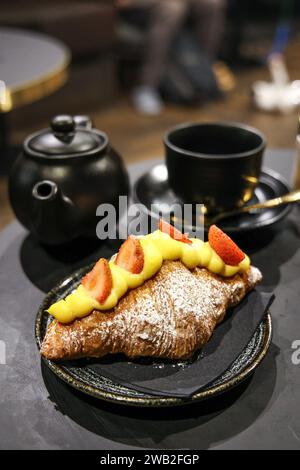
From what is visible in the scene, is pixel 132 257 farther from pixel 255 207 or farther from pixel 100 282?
pixel 255 207

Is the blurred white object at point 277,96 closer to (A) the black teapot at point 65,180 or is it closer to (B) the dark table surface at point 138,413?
(A) the black teapot at point 65,180

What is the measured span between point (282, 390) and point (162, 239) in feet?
0.87

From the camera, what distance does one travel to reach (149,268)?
68 cm

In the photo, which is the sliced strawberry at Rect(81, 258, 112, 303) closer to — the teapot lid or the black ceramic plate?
the black ceramic plate

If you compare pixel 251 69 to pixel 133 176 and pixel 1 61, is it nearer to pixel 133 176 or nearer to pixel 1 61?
pixel 1 61

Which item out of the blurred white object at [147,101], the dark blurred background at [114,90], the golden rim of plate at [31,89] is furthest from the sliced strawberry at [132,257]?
the blurred white object at [147,101]

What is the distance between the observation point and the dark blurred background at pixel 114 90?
2986mm

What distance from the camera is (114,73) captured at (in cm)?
353

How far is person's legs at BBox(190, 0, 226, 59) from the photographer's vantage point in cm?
348

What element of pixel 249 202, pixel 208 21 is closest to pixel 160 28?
pixel 208 21

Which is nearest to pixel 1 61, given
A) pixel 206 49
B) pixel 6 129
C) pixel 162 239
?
pixel 6 129

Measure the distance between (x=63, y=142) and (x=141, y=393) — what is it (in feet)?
1.65

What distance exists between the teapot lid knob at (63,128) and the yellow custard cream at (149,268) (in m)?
0.30

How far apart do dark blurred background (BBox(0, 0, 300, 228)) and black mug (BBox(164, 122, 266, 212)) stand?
5.60 ft
